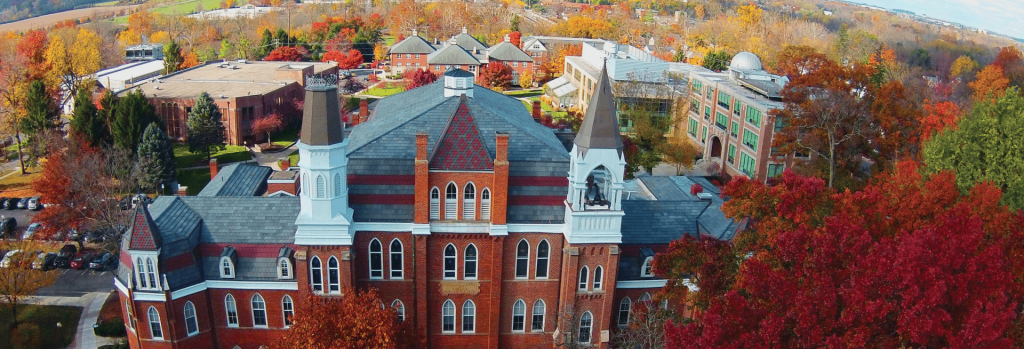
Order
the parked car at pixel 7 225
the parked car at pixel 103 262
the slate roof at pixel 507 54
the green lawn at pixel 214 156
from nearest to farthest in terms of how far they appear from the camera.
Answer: the parked car at pixel 103 262 < the parked car at pixel 7 225 < the green lawn at pixel 214 156 < the slate roof at pixel 507 54

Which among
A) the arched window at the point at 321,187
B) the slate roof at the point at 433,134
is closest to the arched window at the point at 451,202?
the slate roof at the point at 433,134

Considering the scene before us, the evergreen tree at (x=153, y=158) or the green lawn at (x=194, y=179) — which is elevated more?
the evergreen tree at (x=153, y=158)

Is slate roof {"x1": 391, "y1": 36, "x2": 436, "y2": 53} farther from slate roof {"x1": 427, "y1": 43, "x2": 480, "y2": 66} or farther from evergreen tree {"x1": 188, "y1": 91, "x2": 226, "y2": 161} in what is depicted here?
evergreen tree {"x1": 188, "y1": 91, "x2": 226, "y2": 161}

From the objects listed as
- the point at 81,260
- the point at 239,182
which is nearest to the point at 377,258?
the point at 239,182

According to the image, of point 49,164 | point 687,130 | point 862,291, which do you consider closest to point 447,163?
point 862,291

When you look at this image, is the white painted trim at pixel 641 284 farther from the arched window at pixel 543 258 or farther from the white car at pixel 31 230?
the white car at pixel 31 230

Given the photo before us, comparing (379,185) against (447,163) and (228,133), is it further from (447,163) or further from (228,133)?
(228,133)

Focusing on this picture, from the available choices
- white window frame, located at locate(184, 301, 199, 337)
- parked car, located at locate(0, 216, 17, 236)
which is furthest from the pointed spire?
parked car, located at locate(0, 216, 17, 236)

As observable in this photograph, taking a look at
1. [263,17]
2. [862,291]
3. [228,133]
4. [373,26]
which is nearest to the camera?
[862,291]
